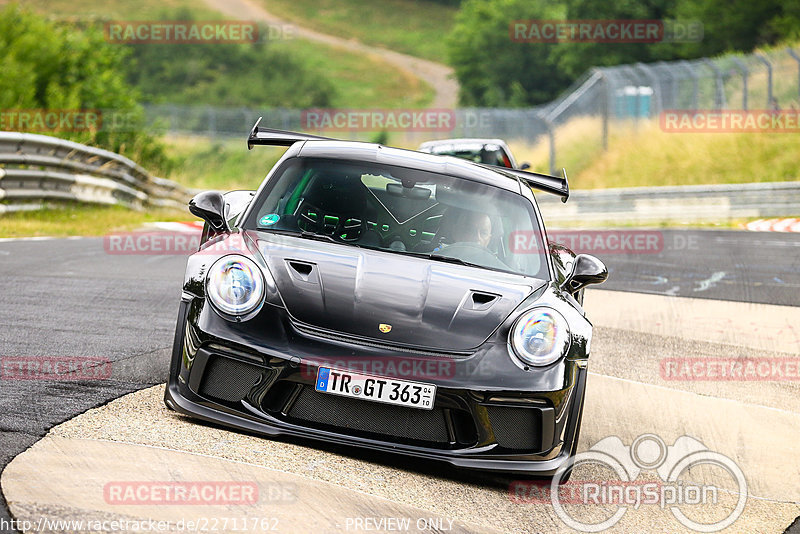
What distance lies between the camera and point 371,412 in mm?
4625

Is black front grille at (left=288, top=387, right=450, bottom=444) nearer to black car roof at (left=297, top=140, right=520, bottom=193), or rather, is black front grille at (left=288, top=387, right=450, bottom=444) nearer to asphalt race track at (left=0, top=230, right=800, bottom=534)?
asphalt race track at (left=0, top=230, right=800, bottom=534)

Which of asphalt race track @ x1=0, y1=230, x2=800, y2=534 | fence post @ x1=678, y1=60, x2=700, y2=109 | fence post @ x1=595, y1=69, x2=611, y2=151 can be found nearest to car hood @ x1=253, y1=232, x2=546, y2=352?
asphalt race track @ x1=0, y1=230, x2=800, y2=534

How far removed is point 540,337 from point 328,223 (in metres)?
1.50

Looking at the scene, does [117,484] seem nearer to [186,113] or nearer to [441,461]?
[441,461]

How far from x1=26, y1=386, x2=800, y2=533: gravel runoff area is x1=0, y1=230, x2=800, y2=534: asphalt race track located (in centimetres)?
33

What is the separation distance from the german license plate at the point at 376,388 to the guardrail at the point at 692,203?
59.8 ft

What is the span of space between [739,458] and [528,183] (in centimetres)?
204

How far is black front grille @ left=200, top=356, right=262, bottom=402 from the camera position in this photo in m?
4.66

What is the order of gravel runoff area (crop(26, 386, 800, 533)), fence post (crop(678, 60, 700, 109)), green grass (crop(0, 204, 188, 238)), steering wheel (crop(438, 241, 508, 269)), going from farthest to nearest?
fence post (crop(678, 60, 700, 109)) < green grass (crop(0, 204, 188, 238)) < steering wheel (crop(438, 241, 508, 269)) < gravel runoff area (crop(26, 386, 800, 533))

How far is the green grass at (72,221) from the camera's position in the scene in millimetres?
14312

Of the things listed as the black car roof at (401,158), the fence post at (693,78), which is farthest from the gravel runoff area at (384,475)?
the fence post at (693,78)

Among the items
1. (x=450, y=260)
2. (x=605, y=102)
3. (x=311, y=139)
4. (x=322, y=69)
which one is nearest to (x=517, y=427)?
(x=450, y=260)

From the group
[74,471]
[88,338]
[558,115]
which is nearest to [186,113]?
[558,115]

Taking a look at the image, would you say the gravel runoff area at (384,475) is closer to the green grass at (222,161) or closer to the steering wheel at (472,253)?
the steering wheel at (472,253)
